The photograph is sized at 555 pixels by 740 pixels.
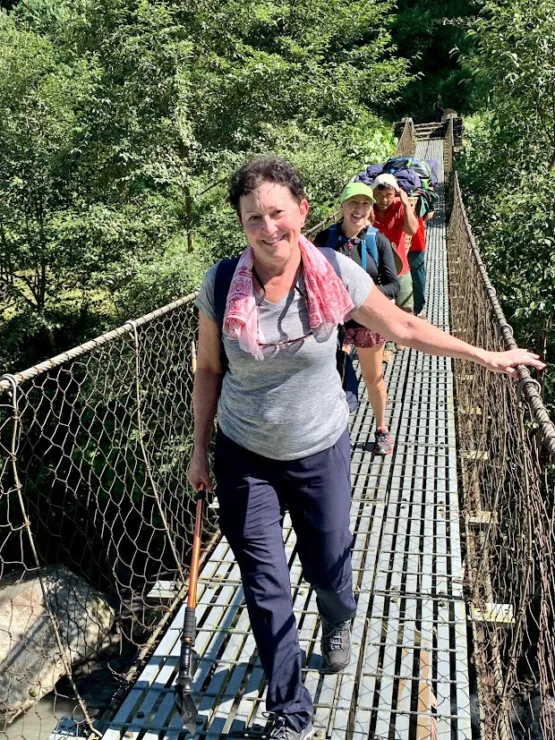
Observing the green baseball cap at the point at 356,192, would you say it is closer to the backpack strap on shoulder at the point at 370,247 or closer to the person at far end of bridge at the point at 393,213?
the backpack strap on shoulder at the point at 370,247

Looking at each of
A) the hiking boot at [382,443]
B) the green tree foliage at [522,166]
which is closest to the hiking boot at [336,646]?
the hiking boot at [382,443]

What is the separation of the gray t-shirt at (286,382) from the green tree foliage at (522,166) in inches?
174

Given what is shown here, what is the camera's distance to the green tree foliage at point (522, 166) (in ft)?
19.0

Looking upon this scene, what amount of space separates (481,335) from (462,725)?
2.03 metres

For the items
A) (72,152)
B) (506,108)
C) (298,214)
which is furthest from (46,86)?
(298,214)

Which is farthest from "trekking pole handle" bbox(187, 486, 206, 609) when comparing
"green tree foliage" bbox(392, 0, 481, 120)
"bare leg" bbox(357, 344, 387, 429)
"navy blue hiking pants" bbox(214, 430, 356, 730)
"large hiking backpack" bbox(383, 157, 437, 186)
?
"green tree foliage" bbox(392, 0, 481, 120)

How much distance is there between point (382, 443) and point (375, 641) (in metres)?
1.38

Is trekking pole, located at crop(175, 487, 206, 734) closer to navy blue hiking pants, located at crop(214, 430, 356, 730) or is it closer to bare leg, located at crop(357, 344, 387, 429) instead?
navy blue hiking pants, located at crop(214, 430, 356, 730)

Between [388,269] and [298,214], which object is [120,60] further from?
[298,214]

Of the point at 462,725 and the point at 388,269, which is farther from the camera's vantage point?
the point at 388,269

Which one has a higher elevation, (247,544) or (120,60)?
(120,60)

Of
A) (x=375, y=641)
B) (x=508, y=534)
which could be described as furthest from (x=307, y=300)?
(x=508, y=534)

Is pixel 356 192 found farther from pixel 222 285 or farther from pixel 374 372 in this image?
pixel 222 285

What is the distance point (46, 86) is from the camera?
842cm
